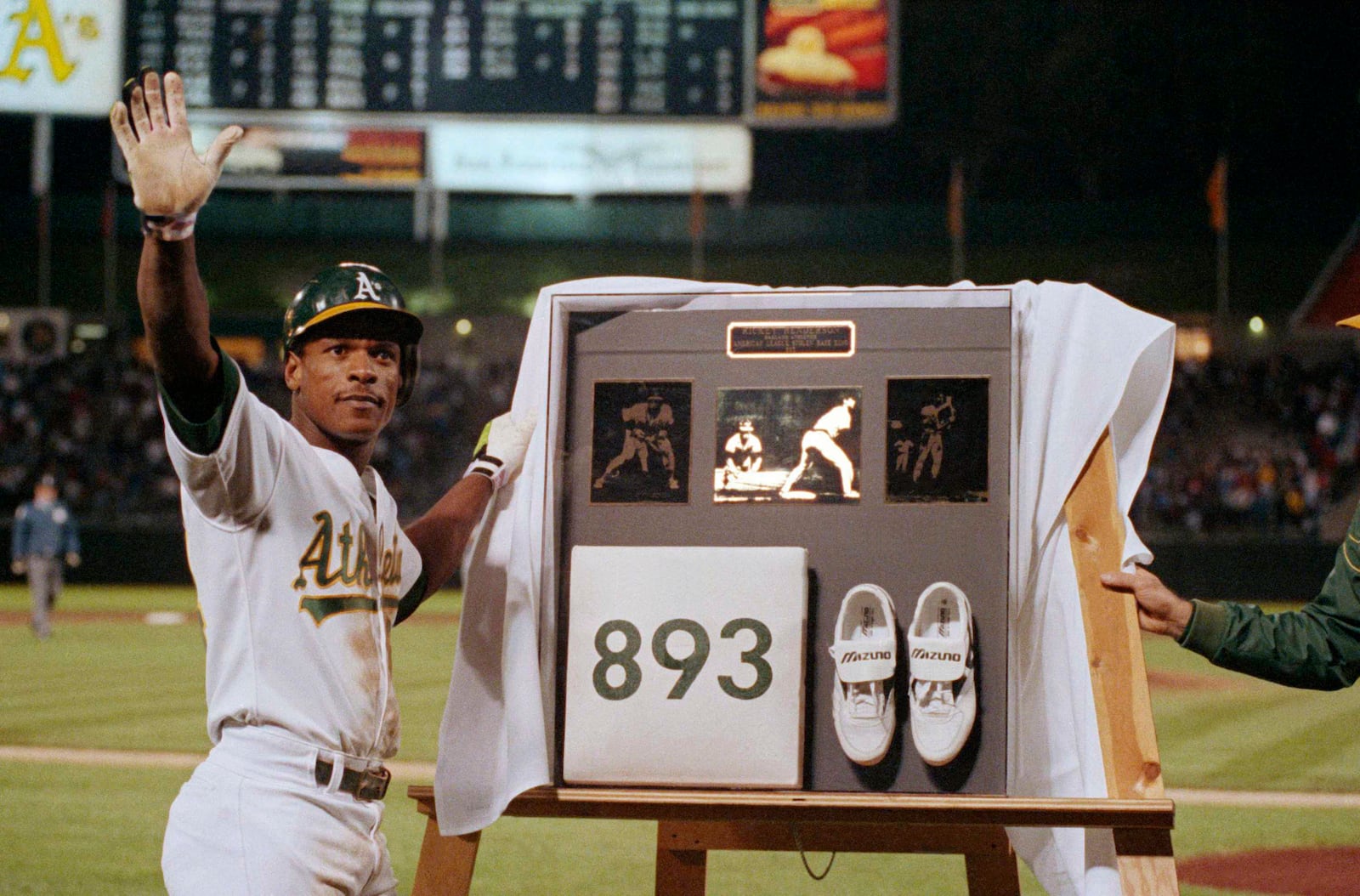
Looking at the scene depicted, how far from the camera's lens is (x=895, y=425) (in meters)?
2.98

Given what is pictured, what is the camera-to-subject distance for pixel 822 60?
21.0 m

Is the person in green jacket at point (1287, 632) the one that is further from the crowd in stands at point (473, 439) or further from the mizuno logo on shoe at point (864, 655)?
the crowd in stands at point (473, 439)

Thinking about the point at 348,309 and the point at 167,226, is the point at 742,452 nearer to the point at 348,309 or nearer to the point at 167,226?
the point at 348,309

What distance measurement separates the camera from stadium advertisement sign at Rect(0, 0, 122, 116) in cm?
2125

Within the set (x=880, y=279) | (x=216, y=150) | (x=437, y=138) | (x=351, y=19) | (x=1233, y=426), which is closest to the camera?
(x=216, y=150)

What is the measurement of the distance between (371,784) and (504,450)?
775 mm

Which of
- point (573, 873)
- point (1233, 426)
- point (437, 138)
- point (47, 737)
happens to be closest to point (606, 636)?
point (573, 873)

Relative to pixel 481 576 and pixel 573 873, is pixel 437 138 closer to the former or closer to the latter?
pixel 573 873

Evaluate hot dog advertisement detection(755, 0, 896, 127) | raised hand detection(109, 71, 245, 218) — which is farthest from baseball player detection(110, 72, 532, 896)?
hot dog advertisement detection(755, 0, 896, 127)

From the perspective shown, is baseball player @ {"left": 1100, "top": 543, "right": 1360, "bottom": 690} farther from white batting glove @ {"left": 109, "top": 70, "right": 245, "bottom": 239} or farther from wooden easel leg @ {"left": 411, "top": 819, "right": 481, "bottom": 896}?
white batting glove @ {"left": 109, "top": 70, "right": 245, "bottom": 239}

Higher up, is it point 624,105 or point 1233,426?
point 624,105

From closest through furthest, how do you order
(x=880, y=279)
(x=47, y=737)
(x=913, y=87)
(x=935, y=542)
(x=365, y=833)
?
(x=365, y=833) → (x=935, y=542) → (x=47, y=737) → (x=880, y=279) → (x=913, y=87)

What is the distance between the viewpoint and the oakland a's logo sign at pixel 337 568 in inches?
108

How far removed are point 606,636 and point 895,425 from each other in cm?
→ 71
